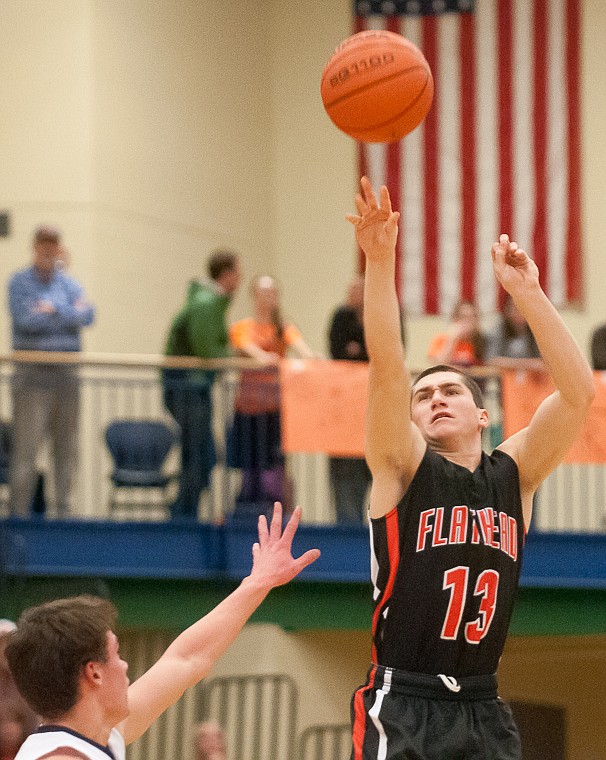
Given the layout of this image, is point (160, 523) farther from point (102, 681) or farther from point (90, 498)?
point (102, 681)

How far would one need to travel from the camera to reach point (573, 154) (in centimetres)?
1312

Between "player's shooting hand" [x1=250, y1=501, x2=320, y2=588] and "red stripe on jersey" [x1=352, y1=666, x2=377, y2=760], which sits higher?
"player's shooting hand" [x1=250, y1=501, x2=320, y2=588]

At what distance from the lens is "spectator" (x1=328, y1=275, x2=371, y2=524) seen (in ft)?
31.8

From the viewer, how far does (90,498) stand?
1150 centimetres

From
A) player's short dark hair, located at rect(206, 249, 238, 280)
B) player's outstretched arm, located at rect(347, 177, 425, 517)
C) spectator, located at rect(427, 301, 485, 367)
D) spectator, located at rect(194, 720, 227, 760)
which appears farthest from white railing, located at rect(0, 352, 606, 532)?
player's outstretched arm, located at rect(347, 177, 425, 517)

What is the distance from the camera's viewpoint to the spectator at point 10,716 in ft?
22.5

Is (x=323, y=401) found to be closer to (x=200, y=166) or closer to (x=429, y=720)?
(x=200, y=166)

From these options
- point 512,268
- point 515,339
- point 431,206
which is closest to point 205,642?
point 512,268

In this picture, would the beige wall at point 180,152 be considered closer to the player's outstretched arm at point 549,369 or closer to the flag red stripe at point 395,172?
the flag red stripe at point 395,172

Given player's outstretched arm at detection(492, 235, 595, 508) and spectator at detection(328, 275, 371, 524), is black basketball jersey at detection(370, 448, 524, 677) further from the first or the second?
spectator at detection(328, 275, 371, 524)

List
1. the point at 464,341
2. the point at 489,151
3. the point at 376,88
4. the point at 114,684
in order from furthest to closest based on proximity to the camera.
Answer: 1. the point at 489,151
2. the point at 464,341
3. the point at 376,88
4. the point at 114,684

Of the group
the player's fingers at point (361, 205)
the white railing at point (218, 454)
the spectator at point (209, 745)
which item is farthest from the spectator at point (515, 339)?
the player's fingers at point (361, 205)

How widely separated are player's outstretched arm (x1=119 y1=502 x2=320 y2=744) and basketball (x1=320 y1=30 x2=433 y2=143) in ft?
5.41

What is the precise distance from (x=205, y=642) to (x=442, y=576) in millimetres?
763
